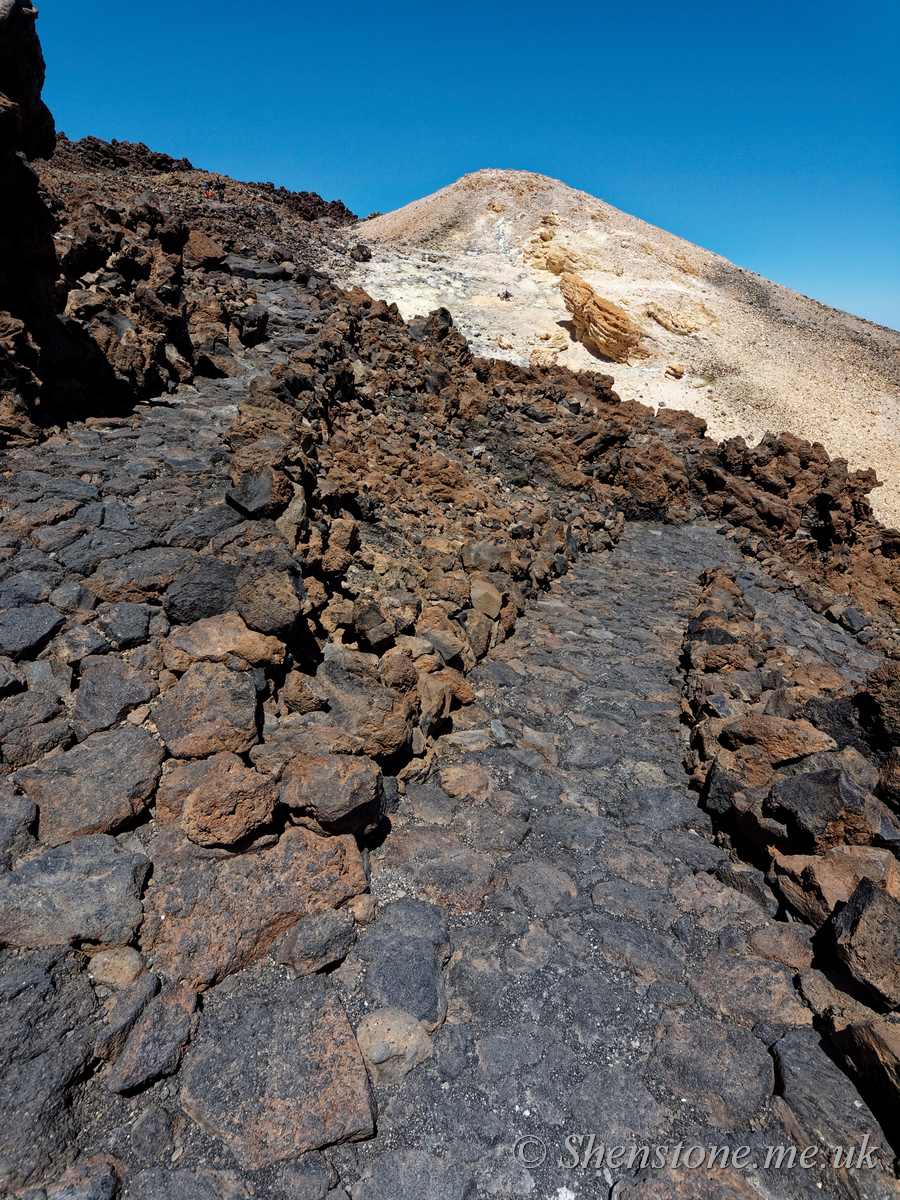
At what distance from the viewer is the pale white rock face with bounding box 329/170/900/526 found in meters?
20.8

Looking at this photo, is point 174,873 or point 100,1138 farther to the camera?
point 174,873

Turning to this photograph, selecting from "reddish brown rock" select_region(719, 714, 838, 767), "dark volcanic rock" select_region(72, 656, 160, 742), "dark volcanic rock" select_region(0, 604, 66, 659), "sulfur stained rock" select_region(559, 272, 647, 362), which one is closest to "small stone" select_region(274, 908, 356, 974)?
"dark volcanic rock" select_region(72, 656, 160, 742)

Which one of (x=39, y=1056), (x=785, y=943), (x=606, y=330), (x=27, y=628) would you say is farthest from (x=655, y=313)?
(x=39, y=1056)

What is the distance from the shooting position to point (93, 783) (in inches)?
114

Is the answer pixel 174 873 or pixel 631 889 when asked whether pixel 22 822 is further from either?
pixel 631 889

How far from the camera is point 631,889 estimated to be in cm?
353

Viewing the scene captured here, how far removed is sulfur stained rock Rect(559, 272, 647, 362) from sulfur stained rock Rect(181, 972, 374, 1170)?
23.1 metres

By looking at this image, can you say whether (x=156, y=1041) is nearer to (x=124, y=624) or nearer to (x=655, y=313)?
(x=124, y=624)

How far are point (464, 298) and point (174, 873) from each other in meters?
24.6

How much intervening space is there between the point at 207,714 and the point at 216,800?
49cm

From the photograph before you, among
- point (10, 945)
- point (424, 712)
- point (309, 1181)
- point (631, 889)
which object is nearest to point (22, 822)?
point (10, 945)

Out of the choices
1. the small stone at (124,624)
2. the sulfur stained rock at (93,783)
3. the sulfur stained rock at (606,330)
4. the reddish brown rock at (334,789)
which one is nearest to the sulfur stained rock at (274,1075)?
the reddish brown rock at (334,789)

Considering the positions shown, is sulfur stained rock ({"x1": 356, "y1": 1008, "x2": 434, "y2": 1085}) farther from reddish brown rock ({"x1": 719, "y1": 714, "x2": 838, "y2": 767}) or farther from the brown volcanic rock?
reddish brown rock ({"x1": 719, "y1": 714, "x2": 838, "y2": 767})

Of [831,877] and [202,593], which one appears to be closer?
[831,877]
